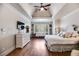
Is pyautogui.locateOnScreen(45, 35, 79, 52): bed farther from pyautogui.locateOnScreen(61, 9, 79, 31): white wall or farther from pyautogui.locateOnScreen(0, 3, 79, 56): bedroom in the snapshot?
pyautogui.locateOnScreen(61, 9, 79, 31): white wall

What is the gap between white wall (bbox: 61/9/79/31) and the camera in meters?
4.20

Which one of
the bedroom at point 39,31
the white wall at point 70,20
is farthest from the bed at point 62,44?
the white wall at point 70,20

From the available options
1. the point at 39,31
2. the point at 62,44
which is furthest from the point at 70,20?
the point at 39,31

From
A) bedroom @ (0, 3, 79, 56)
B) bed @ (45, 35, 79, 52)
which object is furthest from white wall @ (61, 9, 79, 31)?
bed @ (45, 35, 79, 52)

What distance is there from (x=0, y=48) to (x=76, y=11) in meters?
3.29

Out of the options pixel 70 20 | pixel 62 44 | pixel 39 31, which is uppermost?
pixel 70 20

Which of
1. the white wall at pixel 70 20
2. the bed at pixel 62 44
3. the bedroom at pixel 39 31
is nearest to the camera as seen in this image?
the bedroom at pixel 39 31

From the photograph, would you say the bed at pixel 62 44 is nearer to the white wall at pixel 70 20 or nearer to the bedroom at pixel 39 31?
the bedroom at pixel 39 31

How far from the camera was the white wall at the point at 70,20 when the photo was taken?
420 centimetres

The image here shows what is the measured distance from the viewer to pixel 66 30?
4.59 meters

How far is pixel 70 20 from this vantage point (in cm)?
453

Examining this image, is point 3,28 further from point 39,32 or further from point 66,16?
point 66,16

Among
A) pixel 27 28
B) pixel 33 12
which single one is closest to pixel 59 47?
pixel 27 28

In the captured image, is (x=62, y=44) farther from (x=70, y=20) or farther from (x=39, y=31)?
(x=39, y=31)
